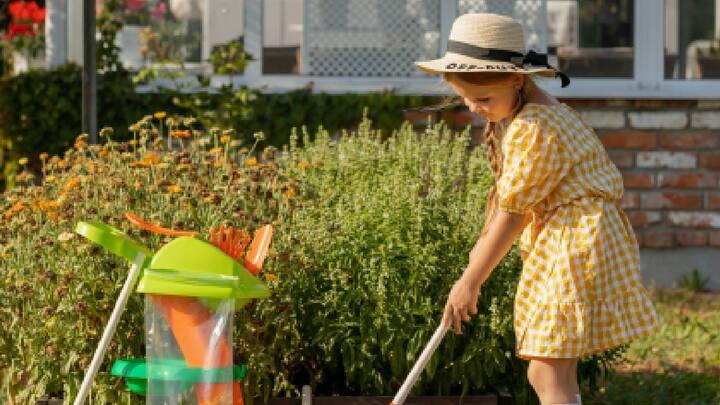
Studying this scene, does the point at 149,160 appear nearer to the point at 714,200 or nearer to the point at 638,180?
the point at 638,180

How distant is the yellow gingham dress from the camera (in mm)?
3609

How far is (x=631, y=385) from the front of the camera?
569 cm

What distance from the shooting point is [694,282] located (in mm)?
7852

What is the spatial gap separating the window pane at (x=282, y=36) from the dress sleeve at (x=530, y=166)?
15.0ft

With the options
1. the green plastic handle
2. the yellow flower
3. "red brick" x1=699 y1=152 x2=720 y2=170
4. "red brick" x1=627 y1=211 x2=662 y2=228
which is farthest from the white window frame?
the green plastic handle

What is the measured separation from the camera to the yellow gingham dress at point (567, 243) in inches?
142

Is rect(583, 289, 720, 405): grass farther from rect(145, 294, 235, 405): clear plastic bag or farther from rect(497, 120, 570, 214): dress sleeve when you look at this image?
rect(145, 294, 235, 405): clear plastic bag

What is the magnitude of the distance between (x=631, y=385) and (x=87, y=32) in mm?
2757

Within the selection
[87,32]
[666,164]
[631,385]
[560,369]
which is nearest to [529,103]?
[560,369]

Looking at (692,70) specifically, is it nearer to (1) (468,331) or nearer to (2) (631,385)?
(2) (631,385)

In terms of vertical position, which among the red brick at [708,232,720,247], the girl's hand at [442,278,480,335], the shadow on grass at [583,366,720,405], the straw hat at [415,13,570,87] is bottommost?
the shadow on grass at [583,366,720,405]

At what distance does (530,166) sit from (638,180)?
14.5 feet

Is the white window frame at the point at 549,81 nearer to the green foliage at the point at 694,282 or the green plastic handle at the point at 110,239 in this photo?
the green foliage at the point at 694,282

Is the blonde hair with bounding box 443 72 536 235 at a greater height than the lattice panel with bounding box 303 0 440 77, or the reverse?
the lattice panel with bounding box 303 0 440 77
